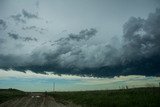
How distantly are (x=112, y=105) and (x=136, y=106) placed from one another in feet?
15.4

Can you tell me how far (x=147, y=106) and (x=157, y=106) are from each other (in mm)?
1166

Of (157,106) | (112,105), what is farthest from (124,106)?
(157,106)

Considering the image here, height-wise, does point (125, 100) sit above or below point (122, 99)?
below

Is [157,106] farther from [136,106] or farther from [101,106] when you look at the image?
[101,106]

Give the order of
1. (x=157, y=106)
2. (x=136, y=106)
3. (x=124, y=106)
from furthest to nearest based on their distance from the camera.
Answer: (x=124, y=106)
(x=136, y=106)
(x=157, y=106)

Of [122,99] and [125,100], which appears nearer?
[125,100]

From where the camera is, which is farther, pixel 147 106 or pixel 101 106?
pixel 101 106

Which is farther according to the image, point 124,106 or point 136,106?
point 124,106

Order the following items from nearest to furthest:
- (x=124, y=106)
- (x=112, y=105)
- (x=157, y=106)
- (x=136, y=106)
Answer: (x=157, y=106) → (x=136, y=106) → (x=124, y=106) → (x=112, y=105)

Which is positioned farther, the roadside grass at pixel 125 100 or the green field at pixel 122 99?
the green field at pixel 122 99

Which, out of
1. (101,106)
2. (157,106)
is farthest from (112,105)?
(157,106)

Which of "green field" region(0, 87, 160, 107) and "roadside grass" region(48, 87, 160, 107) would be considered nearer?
"roadside grass" region(48, 87, 160, 107)

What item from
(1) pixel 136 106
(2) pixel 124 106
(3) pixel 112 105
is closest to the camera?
(1) pixel 136 106

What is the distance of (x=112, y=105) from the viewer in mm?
31578
